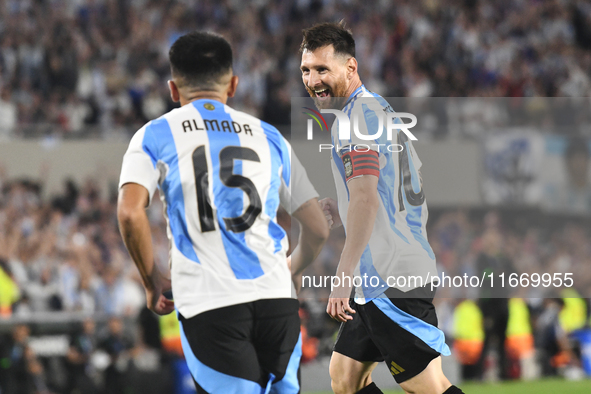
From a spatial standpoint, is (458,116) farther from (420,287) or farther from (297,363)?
(297,363)

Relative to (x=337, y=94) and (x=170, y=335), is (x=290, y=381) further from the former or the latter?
(x=170, y=335)

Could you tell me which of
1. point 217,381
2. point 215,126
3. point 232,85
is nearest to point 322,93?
point 232,85

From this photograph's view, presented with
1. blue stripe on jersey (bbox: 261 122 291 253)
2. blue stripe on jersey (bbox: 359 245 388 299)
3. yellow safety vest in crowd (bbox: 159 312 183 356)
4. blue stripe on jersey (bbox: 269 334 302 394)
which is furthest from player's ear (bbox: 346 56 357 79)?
yellow safety vest in crowd (bbox: 159 312 183 356)

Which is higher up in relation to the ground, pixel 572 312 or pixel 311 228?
pixel 311 228

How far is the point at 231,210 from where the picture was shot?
3.23 meters

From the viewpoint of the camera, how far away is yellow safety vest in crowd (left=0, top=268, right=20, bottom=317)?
32.6 feet

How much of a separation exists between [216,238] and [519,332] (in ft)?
33.4

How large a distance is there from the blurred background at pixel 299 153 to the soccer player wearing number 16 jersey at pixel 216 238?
3.45 m

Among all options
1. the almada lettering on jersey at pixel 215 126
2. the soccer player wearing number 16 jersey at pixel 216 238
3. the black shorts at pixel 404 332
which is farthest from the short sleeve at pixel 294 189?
the black shorts at pixel 404 332

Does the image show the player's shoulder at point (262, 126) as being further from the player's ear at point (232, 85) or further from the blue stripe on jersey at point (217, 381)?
the blue stripe on jersey at point (217, 381)

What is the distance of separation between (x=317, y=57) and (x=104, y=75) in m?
10.9

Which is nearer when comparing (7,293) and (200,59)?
(200,59)

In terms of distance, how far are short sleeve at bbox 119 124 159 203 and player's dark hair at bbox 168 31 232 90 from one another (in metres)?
0.31

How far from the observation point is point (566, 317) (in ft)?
42.1
